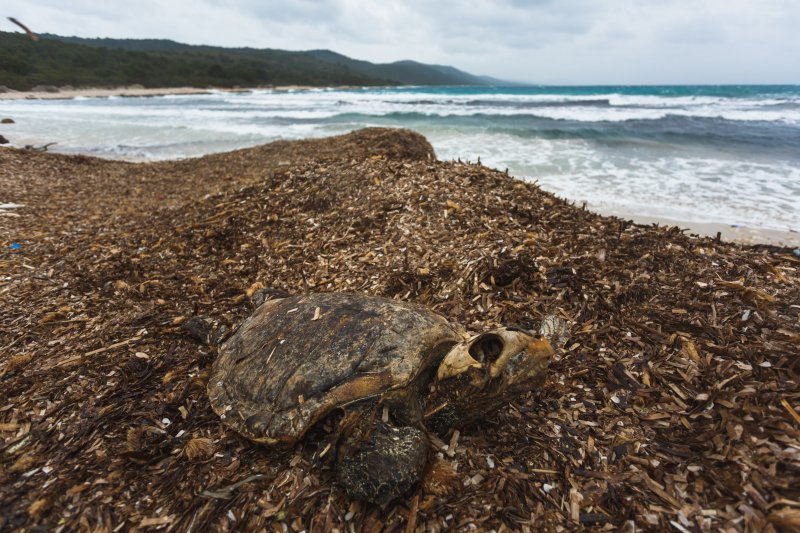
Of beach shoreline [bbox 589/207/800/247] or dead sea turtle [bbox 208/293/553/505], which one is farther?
beach shoreline [bbox 589/207/800/247]

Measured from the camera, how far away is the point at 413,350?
2457 millimetres

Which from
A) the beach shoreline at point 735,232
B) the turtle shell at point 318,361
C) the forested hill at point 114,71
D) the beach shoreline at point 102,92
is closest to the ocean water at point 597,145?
the beach shoreline at point 735,232

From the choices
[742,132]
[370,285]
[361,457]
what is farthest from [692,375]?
[742,132]

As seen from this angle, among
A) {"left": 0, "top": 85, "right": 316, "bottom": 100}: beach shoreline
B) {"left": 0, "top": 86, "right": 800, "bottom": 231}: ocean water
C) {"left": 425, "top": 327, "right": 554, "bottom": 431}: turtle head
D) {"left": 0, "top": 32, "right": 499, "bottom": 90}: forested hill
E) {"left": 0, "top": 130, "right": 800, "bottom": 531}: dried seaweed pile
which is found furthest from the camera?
{"left": 0, "top": 32, "right": 499, "bottom": 90}: forested hill

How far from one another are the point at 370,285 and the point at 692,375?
2780 mm

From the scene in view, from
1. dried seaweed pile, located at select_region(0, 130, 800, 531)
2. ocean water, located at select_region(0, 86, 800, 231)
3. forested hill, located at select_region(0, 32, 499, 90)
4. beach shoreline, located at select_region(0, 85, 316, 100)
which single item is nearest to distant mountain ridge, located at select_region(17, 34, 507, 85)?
forested hill, located at select_region(0, 32, 499, 90)

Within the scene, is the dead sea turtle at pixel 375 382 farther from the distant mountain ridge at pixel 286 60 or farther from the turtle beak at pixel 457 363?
the distant mountain ridge at pixel 286 60

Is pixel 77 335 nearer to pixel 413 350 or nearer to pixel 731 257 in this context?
pixel 413 350

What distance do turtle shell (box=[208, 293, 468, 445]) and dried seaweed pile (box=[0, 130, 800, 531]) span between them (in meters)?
0.21

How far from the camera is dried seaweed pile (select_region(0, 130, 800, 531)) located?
212cm

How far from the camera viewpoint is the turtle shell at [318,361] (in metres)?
2.38

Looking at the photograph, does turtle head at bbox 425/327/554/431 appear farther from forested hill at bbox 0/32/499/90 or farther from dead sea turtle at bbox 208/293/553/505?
forested hill at bbox 0/32/499/90

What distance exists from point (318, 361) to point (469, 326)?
141 cm

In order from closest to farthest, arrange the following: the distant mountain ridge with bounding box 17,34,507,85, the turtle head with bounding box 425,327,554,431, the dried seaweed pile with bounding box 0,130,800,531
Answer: the dried seaweed pile with bounding box 0,130,800,531, the turtle head with bounding box 425,327,554,431, the distant mountain ridge with bounding box 17,34,507,85
